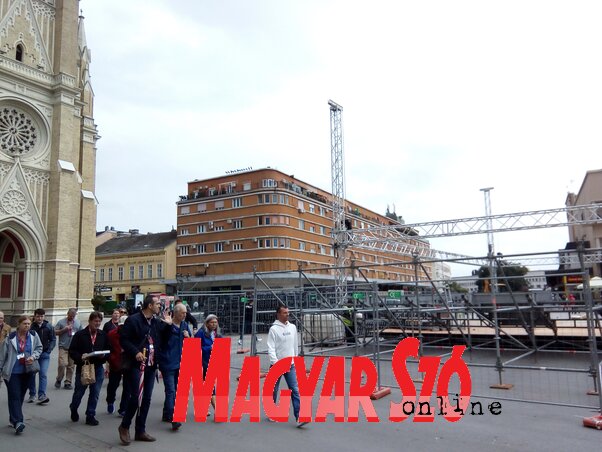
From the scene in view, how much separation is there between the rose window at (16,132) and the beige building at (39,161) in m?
0.05

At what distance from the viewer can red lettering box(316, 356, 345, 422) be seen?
7330 millimetres

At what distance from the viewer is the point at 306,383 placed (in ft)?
26.6

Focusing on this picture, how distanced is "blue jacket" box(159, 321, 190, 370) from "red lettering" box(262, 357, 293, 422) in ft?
4.60

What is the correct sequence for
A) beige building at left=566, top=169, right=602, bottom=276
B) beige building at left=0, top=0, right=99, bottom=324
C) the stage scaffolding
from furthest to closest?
beige building at left=566, top=169, right=602, bottom=276 → beige building at left=0, top=0, right=99, bottom=324 → the stage scaffolding

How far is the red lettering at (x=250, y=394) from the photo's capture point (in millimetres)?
7301

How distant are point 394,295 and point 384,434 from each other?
8.01 metres

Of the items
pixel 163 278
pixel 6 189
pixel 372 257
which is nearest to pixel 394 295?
pixel 6 189

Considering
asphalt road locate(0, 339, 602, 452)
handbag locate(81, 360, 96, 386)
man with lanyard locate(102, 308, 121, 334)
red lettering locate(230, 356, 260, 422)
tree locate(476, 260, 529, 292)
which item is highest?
tree locate(476, 260, 529, 292)

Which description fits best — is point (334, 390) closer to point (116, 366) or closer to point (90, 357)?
point (116, 366)

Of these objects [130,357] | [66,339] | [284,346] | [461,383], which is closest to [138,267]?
[66,339]

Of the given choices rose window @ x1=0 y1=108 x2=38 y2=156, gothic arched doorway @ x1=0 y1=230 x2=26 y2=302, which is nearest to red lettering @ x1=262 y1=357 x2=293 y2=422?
gothic arched doorway @ x1=0 y1=230 x2=26 y2=302

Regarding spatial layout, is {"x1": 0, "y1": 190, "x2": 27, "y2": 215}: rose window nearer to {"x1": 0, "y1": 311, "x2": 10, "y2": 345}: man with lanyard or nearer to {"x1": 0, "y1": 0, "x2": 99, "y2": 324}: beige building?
{"x1": 0, "y1": 0, "x2": 99, "y2": 324}: beige building

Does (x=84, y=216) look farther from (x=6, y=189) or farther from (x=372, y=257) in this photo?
(x=372, y=257)

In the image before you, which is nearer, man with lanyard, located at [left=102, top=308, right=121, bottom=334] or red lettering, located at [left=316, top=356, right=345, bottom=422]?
red lettering, located at [left=316, top=356, right=345, bottom=422]
